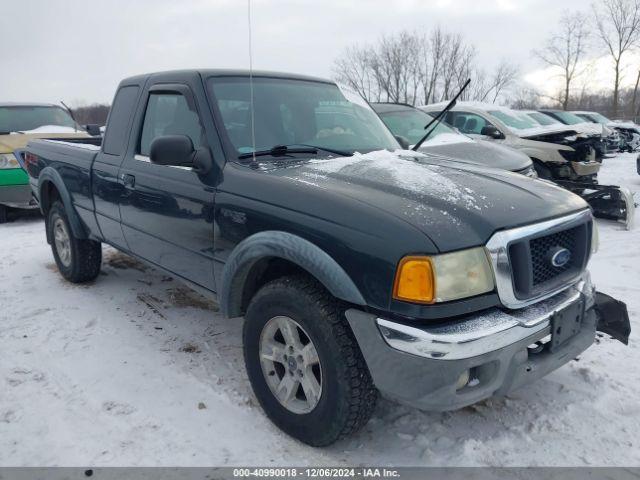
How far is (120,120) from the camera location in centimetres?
404

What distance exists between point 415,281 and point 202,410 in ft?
5.21

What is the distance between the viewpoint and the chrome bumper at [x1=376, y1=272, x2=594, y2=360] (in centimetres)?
206

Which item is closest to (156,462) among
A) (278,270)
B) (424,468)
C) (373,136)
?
(278,270)

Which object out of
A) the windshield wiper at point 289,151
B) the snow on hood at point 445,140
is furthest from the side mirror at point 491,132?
the windshield wiper at point 289,151

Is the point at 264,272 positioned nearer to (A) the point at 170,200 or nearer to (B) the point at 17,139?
(A) the point at 170,200

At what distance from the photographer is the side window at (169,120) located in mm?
3264

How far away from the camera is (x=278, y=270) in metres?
2.80

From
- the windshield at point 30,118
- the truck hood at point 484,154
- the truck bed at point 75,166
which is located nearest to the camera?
the truck bed at point 75,166

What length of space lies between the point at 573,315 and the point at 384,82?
42.1 m

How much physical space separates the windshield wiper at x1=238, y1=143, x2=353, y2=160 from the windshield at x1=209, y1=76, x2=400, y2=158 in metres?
0.03

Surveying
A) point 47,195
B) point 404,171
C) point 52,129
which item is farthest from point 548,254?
point 52,129

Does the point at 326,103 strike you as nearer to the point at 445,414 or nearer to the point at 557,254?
the point at 557,254

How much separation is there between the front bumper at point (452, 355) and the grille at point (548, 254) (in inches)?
6.8

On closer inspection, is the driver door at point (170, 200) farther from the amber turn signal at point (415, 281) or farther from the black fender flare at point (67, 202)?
the amber turn signal at point (415, 281)
